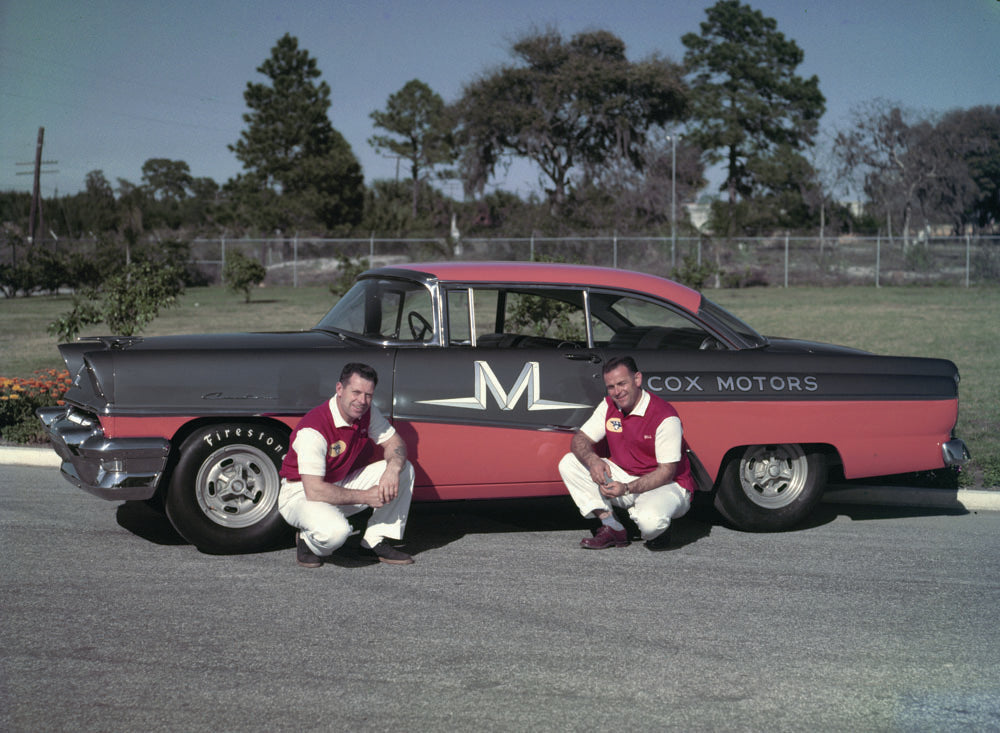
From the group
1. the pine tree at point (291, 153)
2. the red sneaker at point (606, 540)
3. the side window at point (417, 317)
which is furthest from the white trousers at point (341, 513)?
the pine tree at point (291, 153)

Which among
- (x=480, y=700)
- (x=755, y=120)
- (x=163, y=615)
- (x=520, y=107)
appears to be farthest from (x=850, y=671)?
(x=755, y=120)

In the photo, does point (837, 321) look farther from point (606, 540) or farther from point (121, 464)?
point (121, 464)

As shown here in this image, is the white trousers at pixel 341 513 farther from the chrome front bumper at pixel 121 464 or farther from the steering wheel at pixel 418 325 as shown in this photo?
the steering wheel at pixel 418 325

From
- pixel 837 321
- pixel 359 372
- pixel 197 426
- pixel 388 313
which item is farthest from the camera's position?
pixel 837 321

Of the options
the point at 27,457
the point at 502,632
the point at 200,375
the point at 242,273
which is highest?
the point at 242,273

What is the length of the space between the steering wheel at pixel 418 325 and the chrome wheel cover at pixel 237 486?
3.95 ft

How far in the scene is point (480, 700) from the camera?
13.7 ft

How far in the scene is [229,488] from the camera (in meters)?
6.27

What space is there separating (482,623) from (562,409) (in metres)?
1.87

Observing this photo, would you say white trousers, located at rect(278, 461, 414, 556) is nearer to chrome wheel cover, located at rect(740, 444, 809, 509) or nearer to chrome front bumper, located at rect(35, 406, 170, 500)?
chrome front bumper, located at rect(35, 406, 170, 500)

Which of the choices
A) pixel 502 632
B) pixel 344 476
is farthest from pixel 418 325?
pixel 502 632

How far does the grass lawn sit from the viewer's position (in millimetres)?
12930

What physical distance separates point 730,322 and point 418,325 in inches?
82.0

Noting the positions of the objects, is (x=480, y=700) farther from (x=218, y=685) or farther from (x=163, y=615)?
(x=163, y=615)
